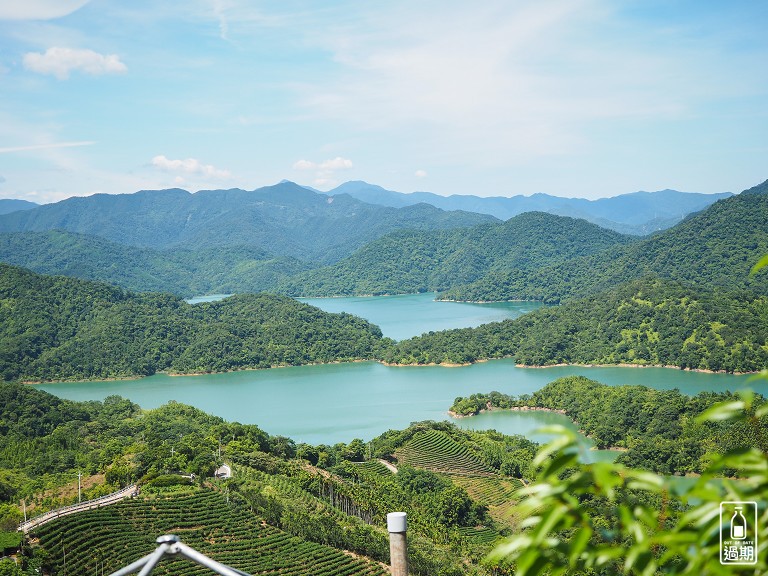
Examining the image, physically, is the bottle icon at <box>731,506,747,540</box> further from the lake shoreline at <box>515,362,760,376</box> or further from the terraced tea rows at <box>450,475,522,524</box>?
the lake shoreline at <box>515,362,760,376</box>

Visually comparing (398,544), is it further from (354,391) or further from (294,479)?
(354,391)

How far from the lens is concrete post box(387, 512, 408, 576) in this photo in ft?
5.73

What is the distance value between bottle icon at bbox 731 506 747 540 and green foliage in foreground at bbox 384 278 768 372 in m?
34.2

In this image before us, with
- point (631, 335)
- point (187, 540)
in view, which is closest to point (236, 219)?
point (631, 335)

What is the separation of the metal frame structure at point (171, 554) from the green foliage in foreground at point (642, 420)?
18.3m

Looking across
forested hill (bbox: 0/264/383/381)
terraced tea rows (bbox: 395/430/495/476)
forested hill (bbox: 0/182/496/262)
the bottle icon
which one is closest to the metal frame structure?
the bottle icon

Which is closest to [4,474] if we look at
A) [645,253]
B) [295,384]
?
[295,384]

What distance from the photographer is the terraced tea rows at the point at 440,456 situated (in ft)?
72.1

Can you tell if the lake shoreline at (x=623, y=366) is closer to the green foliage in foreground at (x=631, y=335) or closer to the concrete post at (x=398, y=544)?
the green foliage in foreground at (x=631, y=335)

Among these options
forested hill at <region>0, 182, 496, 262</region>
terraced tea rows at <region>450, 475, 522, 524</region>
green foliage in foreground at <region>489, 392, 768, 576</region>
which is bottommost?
terraced tea rows at <region>450, 475, 522, 524</region>

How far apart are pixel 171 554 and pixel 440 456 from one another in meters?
21.7

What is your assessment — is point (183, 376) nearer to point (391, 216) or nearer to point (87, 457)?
point (87, 457)

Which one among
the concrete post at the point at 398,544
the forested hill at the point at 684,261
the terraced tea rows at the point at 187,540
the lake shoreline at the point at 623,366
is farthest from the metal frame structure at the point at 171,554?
the forested hill at the point at 684,261

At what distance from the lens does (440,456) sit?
74.3 ft
